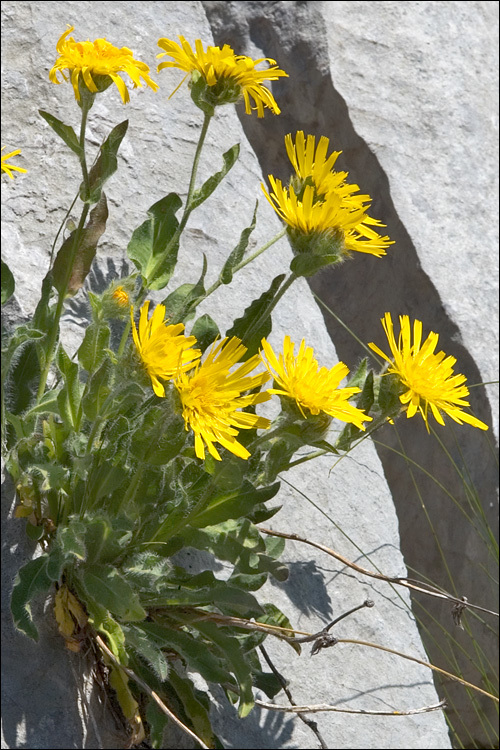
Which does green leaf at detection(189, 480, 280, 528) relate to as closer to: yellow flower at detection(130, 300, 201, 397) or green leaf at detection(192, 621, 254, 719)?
green leaf at detection(192, 621, 254, 719)

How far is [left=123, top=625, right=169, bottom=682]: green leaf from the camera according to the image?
150 cm

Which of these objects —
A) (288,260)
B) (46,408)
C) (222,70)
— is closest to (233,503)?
(46,408)

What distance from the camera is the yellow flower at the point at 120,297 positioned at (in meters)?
1.56

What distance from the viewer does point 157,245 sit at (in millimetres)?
1815

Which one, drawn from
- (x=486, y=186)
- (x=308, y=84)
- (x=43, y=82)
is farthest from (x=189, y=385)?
(x=486, y=186)

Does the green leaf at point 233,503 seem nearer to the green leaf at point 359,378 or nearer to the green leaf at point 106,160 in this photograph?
the green leaf at point 359,378

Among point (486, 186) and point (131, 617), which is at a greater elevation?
point (486, 186)

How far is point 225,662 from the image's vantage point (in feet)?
5.57

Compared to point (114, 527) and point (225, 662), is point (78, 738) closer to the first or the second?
point (225, 662)

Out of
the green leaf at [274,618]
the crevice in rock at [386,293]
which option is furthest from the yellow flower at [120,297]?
the crevice in rock at [386,293]

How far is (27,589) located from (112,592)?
0.48ft

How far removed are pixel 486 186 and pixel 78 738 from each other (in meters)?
2.33

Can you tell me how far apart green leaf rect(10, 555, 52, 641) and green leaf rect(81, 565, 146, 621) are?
0.07m

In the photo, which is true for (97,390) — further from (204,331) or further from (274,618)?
(274,618)
